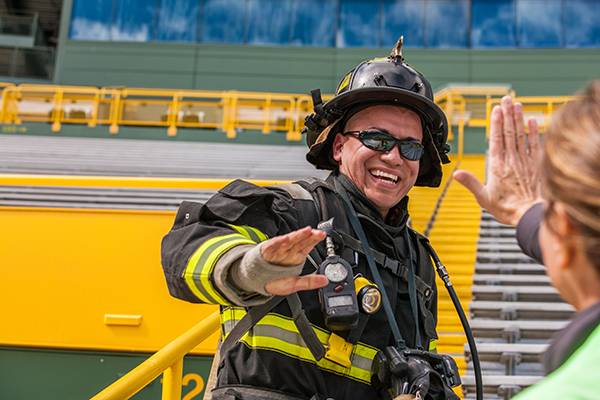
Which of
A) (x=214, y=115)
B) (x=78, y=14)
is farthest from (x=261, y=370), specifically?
(x=78, y=14)

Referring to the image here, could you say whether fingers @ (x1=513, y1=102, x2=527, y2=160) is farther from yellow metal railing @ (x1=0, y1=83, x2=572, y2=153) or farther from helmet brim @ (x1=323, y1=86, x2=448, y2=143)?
yellow metal railing @ (x1=0, y1=83, x2=572, y2=153)

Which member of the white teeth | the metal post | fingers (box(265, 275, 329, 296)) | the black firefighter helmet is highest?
the black firefighter helmet

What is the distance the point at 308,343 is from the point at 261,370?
21 centimetres

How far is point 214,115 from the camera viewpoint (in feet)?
42.8

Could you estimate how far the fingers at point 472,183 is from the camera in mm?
1374

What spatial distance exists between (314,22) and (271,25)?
68.7 inches

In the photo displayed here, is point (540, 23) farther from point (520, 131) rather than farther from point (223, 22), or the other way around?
point (520, 131)

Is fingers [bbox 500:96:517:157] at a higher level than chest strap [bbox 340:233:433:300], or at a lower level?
higher

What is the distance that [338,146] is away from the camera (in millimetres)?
2289

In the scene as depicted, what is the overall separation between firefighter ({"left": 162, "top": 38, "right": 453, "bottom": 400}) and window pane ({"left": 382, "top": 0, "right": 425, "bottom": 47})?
16.0 meters

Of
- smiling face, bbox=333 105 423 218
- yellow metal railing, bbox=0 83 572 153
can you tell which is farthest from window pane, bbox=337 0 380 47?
smiling face, bbox=333 105 423 218

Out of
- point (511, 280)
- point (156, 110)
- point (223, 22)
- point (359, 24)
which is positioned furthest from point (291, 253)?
point (223, 22)

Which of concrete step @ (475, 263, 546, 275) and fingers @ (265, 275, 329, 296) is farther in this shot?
concrete step @ (475, 263, 546, 275)

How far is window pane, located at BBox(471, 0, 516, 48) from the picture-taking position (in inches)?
650
